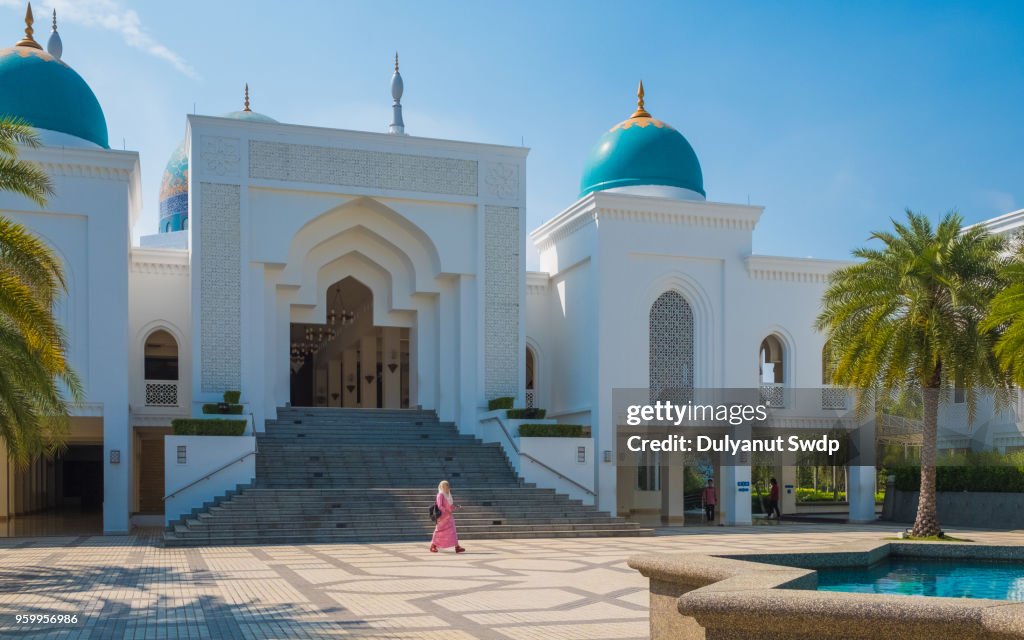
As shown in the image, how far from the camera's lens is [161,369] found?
95.7 feet

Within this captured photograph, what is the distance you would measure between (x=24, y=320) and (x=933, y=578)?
9.20 m

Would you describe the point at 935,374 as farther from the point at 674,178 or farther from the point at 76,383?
the point at 76,383

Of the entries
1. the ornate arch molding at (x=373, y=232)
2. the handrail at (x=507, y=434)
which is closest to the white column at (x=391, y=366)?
the ornate arch molding at (x=373, y=232)

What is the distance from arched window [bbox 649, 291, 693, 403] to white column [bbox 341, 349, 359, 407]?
12487 millimetres

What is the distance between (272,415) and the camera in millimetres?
23516

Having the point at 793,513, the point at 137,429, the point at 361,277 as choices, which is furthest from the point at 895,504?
the point at 137,429

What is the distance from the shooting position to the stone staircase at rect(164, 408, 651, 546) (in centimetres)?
1772

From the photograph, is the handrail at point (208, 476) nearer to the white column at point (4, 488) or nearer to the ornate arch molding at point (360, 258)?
the ornate arch molding at point (360, 258)

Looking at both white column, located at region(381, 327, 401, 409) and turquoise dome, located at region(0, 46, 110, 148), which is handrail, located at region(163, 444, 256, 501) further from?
white column, located at region(381, 327, 401, 409)

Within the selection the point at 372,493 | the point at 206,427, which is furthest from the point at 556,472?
the point at 206,427

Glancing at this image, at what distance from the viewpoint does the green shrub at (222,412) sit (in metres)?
21.2

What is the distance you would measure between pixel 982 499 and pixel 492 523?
11.5m

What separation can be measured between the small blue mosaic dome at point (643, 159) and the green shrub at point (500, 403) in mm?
6417

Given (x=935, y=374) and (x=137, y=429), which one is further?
(x=137, y=429)
